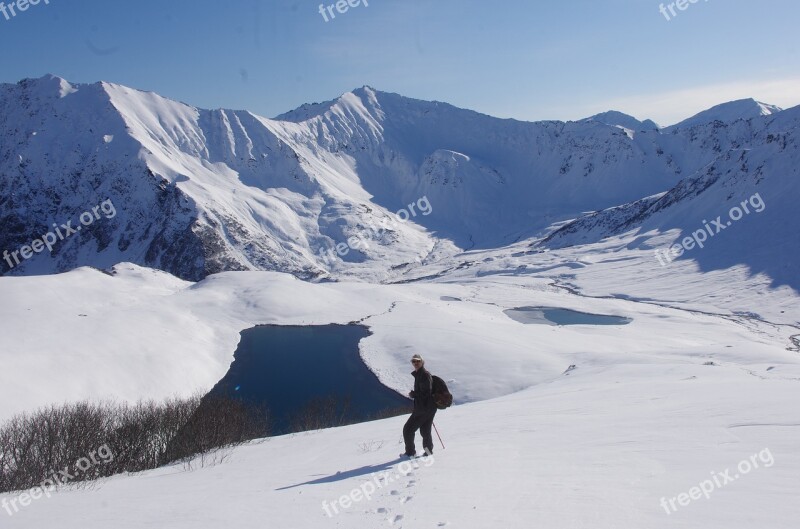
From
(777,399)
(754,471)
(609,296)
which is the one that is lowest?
(609,296)

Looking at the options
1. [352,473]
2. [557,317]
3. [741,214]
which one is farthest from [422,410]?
[741,214]

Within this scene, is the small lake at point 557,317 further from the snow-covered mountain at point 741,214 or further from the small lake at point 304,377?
the snow-covered mountain at point 741,214

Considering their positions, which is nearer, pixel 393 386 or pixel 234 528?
pixel 234 528

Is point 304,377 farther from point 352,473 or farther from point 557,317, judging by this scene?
point 557,317

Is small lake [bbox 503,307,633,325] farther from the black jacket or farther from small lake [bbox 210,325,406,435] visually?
the black jacket

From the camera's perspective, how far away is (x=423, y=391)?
579 inches

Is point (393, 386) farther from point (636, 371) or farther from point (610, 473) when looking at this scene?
point (610, 473)

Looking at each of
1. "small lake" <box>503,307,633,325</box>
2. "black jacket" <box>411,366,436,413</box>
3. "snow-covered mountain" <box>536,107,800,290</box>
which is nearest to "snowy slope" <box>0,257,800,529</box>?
"black jacket" <box>411,366,436,413</box>

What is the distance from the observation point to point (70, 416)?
101 ft

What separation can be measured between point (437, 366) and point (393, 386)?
17.2 feet

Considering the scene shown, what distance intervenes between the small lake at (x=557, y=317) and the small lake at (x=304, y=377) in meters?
37.0

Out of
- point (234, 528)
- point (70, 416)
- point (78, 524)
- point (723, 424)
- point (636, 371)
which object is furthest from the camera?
point (636, 371)

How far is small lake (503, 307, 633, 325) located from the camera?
98.7 metres

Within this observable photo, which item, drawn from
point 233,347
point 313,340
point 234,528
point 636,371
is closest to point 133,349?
point 233,347
